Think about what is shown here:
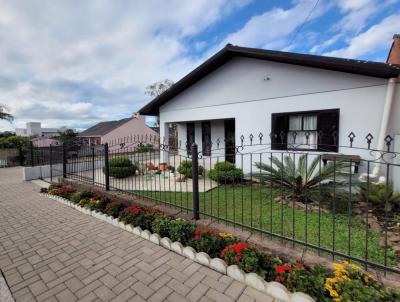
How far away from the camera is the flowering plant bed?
1.90 metres

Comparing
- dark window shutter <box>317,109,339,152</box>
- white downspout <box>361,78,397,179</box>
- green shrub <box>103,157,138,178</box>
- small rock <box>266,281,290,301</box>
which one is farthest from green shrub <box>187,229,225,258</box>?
green shrub <box>103,157,138,178</box>

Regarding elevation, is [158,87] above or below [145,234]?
above

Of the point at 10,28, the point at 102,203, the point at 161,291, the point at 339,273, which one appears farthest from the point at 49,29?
the point at 339,273

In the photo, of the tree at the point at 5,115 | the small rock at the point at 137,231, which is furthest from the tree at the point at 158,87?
the small rock at the point at 137,231

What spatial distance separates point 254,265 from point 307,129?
5.36m

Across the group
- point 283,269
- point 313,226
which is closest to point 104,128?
point 313,226

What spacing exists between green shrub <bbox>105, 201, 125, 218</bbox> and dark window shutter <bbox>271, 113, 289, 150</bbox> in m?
4.94

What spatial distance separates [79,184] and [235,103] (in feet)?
19.4

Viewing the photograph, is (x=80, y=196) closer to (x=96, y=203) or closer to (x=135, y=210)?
(x=96, y=203)

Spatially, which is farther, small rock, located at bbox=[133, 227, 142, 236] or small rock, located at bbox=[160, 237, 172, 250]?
small rock, located at bbox=[133, 227, 142, 236]

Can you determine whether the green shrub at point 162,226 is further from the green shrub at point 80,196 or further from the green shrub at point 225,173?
the green shrub at point 225,173

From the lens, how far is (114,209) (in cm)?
432

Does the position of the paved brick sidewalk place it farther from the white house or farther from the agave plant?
the agave plant

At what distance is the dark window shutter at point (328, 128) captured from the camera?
5.78 m
